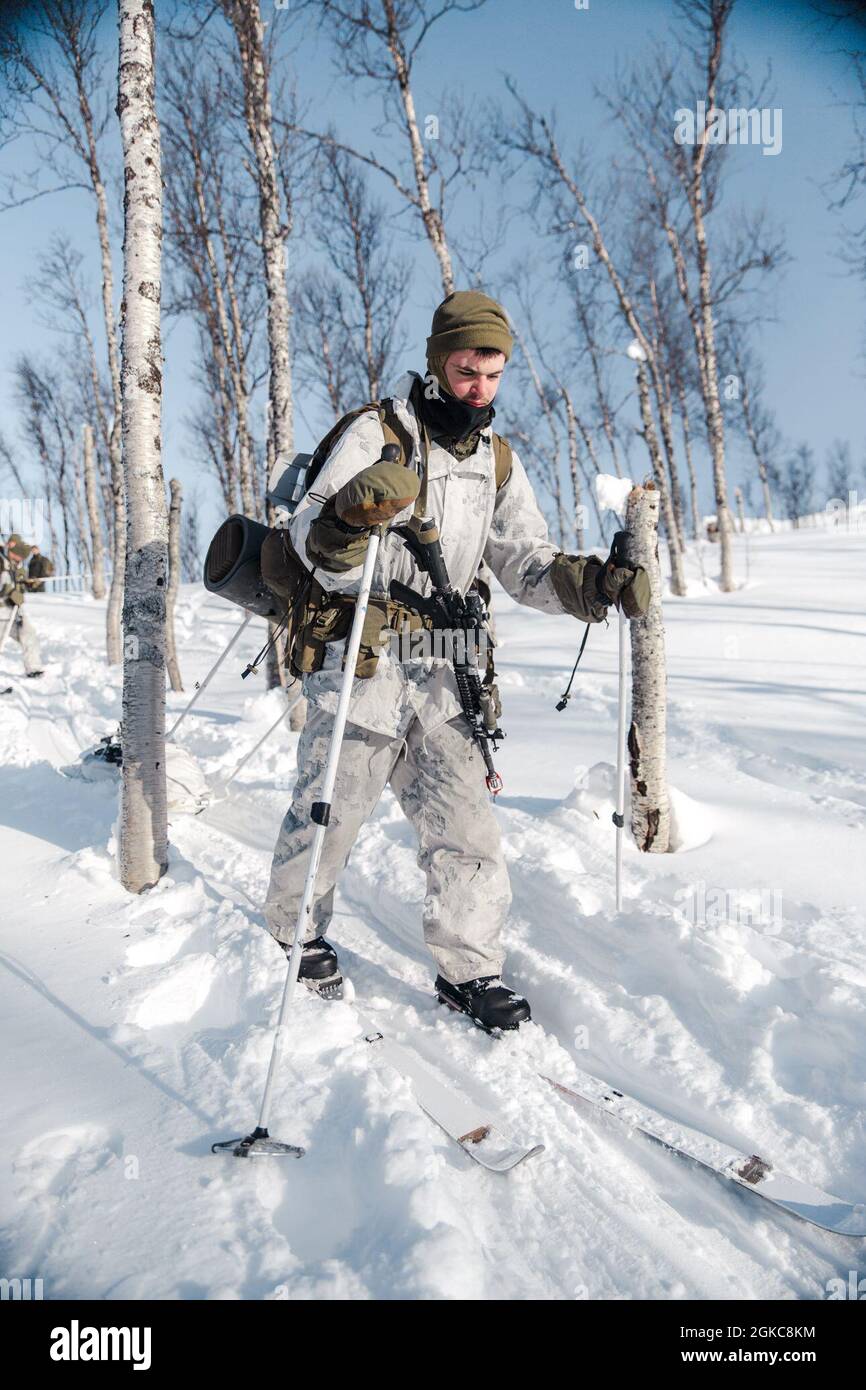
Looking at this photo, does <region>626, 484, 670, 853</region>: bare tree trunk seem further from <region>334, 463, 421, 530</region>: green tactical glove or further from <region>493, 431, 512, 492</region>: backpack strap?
<region>334, 463, 421, 530</region>: green tactical glove

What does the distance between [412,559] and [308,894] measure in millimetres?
1248

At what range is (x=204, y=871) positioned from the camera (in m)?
3.92

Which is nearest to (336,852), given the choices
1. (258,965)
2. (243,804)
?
(258,965)

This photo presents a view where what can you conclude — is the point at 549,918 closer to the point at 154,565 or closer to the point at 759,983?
the point at 759,983

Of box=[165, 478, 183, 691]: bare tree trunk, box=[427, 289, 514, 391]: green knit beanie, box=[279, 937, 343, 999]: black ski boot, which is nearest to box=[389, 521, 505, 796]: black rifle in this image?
box=[427, 289, 514, 391]: green knit beanie

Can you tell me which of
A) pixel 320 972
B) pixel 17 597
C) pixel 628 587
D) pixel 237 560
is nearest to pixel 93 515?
pixel 17 597

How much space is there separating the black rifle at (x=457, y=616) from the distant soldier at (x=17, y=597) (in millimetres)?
9739

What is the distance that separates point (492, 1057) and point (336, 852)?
881 mm

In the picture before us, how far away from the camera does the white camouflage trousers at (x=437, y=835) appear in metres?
2.77

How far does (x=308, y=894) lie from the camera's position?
85.7 inches

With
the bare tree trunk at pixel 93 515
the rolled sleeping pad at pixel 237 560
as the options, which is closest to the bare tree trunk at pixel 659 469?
the rolled sleeping pad at pixel 237 560

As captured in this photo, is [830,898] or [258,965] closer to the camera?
[258,965]

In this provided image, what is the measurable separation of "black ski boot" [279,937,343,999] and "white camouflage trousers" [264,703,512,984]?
0.23 ft

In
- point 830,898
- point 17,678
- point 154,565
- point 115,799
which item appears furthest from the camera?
point 17,678
